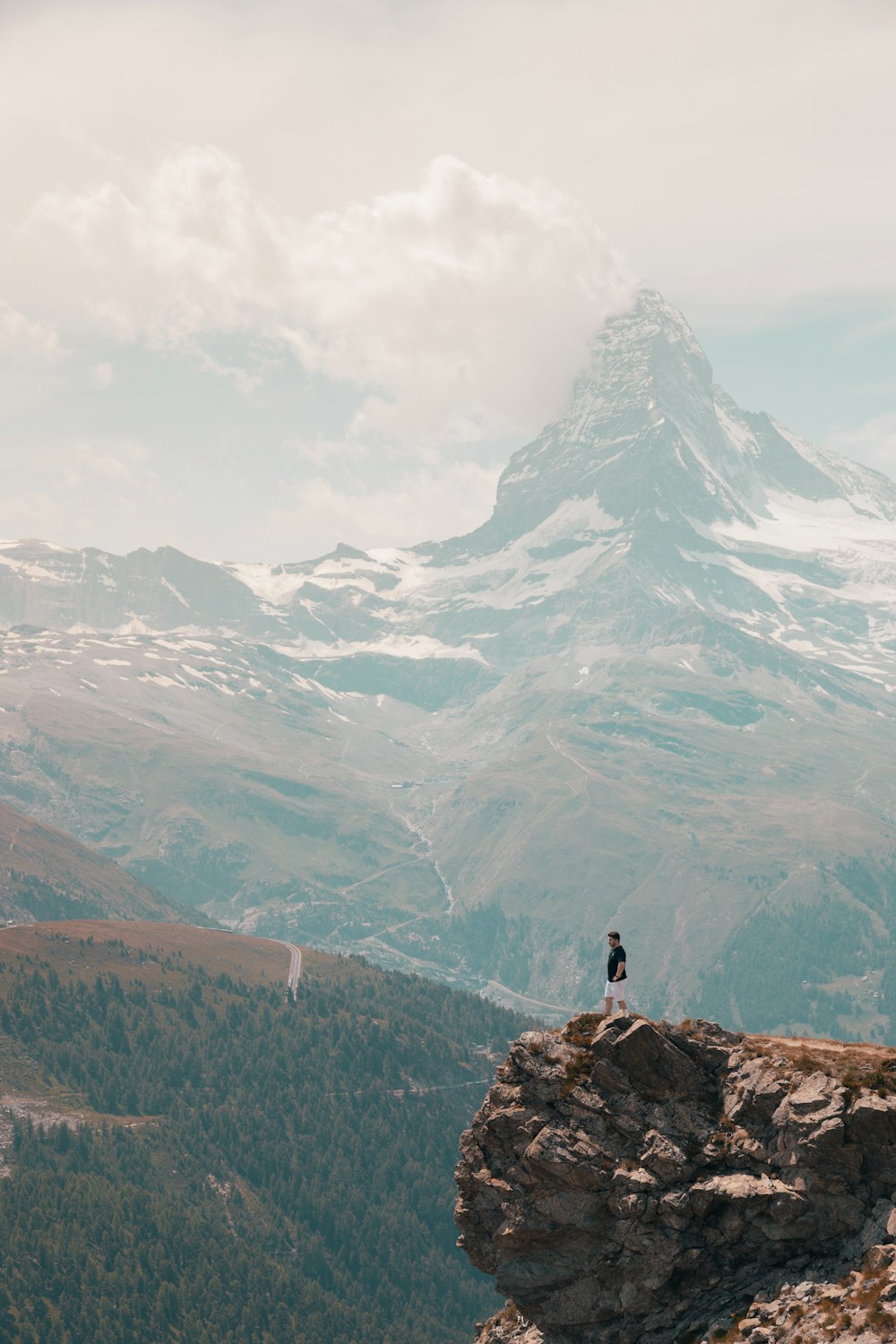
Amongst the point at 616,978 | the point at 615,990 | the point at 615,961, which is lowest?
the point at 615,990

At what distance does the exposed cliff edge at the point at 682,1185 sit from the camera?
53031 mm

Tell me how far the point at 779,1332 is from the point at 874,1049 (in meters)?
12.6

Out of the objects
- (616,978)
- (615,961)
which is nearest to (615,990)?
(616,978)

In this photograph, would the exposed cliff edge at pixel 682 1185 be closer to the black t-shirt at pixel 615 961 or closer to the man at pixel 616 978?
the man at pixel 616 978

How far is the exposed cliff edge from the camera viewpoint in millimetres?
53031

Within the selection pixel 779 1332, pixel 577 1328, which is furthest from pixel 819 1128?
pixel 577 1328

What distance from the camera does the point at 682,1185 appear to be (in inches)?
2255

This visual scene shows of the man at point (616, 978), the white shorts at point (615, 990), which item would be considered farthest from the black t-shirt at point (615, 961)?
the white shorts at point (615, 990)

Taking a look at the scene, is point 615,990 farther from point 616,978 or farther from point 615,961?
point 615,961

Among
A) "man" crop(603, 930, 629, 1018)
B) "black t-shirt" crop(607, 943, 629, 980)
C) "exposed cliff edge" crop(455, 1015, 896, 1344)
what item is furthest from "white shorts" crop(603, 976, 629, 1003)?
"exposed cliff edge" crop(455, 1015, 896, 1344)

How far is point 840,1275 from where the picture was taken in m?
52.2

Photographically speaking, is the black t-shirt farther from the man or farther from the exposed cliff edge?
the exposed cliff edge

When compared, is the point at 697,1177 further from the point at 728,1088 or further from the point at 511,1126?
the point at 511,1126

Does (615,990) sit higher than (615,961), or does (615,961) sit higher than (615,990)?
(615,961)
